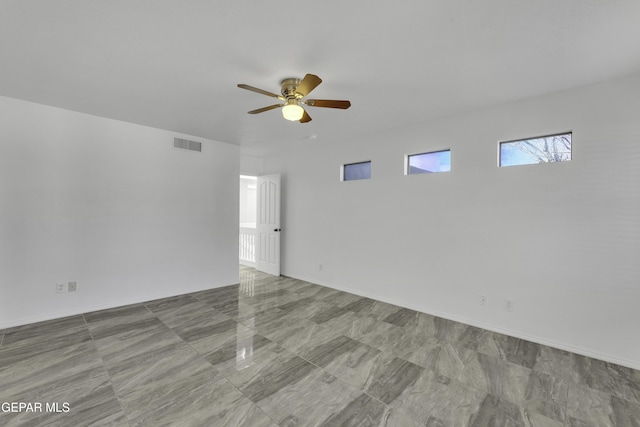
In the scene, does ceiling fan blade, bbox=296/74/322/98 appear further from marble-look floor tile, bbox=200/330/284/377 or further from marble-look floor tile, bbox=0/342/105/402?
marble-look floor tile, bbox=0/342/105/402

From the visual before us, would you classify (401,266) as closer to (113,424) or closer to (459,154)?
(459,154)

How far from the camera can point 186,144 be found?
441cm

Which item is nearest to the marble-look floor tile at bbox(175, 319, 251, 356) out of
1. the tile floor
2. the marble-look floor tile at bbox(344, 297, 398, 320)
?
the tile floor

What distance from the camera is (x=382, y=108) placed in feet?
10.7

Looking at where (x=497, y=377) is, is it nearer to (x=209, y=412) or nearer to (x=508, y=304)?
(x=508, y=304)

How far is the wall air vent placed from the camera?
4312 millimetres

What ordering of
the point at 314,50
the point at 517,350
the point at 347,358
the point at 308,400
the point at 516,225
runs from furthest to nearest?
the point at 516,225 → the point at 517,350 → the point at 347,358 → the point at 314,50 → the point at 308,400

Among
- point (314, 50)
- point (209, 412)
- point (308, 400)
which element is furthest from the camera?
point (314, 50)

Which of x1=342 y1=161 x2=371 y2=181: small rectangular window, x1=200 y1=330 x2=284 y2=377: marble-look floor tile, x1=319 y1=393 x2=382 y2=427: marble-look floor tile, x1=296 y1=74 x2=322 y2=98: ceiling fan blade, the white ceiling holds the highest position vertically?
the white ceiling

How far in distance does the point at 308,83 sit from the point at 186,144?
3.10 m

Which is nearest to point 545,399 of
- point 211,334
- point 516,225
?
point 516,225

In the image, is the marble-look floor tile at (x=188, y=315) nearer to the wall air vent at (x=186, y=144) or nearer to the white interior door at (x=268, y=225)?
the white interior door at (x=268, y=225)

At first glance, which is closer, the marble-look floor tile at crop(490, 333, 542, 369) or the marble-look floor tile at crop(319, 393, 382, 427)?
the marble-look floor tile at crop(319, 393, 382, 427)

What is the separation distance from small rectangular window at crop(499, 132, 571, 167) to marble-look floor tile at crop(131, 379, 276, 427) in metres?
3.50
